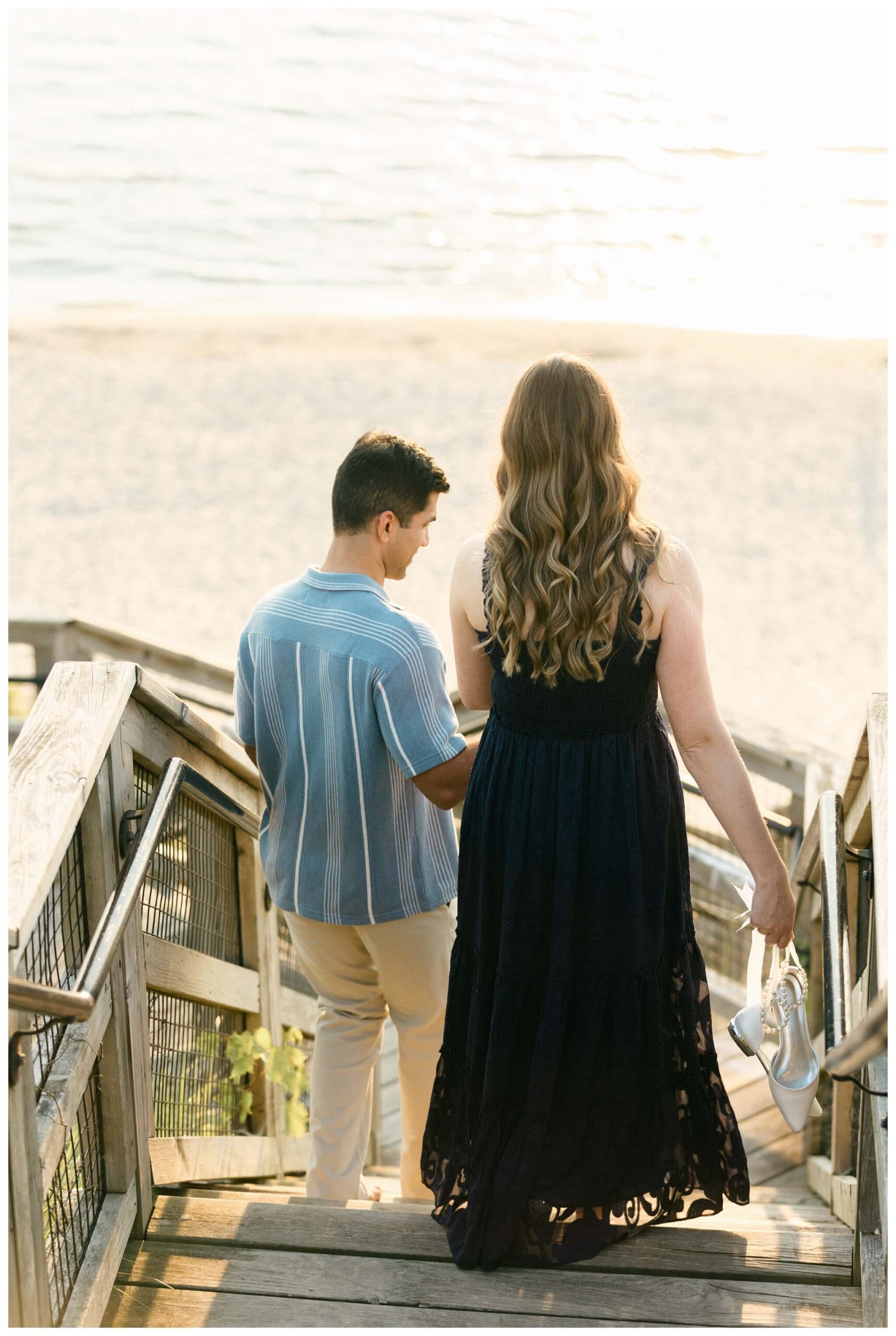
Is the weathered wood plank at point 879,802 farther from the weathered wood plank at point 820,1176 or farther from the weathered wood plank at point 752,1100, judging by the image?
the weathered wood plank at point 752,1100

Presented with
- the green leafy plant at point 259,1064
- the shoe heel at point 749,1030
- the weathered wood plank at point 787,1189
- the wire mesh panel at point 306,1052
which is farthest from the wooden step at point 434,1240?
the wire mesh panel at point 306,1052

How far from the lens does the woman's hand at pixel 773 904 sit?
2297mm

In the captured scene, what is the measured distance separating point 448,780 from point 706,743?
51 centimetres

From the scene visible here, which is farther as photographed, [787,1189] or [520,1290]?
[787,1189]

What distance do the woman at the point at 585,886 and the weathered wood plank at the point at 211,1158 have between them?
60 cm

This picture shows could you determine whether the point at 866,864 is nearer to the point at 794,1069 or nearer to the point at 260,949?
the point at 794,1069

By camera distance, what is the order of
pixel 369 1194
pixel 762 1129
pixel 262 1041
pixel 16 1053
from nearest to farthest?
1. pixel 16 1053
2. pixel 369 1194
3. pixel 262 1041
4. pixel 762 1129

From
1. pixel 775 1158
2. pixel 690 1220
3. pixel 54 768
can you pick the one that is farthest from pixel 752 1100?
pixel 54 768

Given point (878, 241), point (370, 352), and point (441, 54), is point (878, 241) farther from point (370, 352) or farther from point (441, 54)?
point (441, 54)

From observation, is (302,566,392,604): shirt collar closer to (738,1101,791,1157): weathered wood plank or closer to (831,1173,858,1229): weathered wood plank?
(831,1173,858,1229): weathered wood plank

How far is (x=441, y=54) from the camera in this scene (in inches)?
1153

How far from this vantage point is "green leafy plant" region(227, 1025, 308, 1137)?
11.2 ft

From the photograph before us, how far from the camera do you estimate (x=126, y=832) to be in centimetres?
241

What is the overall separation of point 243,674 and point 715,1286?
139cm
